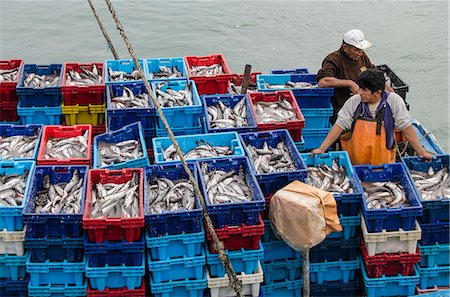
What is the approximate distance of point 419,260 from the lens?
5957 millimetres

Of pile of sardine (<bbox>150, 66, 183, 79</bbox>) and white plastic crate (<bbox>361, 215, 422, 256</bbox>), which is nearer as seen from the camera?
white plastic crate (<bbox>361, 215, 422, 256</bbox>)

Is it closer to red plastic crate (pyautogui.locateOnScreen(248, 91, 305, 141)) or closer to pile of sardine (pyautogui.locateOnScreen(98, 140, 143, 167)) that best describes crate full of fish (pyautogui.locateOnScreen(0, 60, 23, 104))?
pile of sardine (pyautogui.locateOnScreen(98, 140, 143, 167))

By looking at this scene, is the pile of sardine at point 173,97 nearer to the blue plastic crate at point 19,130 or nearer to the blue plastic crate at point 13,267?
the blue plastic crate at point 19,130

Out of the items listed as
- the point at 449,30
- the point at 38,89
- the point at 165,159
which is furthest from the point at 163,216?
the point at 449,30

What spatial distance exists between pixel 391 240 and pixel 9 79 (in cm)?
524

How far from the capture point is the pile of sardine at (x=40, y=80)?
7983 millimetres

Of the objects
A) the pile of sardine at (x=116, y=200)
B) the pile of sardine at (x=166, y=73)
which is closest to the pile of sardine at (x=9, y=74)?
the pile of sardine at (x=166, y=73)

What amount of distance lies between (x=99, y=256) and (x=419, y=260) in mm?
2968

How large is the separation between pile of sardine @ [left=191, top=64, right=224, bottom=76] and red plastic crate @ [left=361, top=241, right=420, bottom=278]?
3.49 m

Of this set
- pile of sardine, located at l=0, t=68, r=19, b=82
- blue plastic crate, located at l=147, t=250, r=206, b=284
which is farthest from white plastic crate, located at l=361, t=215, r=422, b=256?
pile of sardine, located at l=0, t=68, r=19, b=82

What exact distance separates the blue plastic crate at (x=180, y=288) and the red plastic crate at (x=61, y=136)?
1510 mm

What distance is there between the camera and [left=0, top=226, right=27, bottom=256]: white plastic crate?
5.51 meters

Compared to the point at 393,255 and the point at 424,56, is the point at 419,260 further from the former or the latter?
the point at 424,56

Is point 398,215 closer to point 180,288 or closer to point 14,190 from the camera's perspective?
point 180,288
